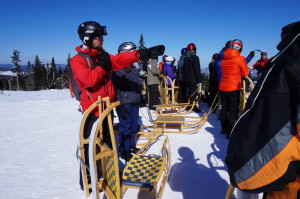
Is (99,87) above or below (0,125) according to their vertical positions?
above

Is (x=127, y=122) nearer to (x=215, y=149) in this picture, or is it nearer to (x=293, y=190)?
(x=215, y=149)

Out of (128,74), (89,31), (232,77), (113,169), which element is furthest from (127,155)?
(232,77)

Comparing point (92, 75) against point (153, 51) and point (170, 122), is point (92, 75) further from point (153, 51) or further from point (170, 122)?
point (170, 122)

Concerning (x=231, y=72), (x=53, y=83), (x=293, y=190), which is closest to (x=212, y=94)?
(x=231, y=72)

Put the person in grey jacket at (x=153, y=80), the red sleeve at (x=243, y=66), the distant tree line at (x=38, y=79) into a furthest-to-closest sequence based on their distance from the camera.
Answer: the distant tree line at (x=38, y=79) → the person in grey jacket at (x=153, y=80) → the red sleeve at (x=243, y=66)

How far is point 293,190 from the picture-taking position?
0.95 metres

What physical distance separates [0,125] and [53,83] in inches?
1953

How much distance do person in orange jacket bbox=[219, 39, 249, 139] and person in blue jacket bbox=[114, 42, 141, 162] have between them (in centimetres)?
191

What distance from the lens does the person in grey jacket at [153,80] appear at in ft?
23.5

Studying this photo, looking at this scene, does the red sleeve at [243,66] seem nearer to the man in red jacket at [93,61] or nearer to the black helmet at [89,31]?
the man in red jacket at [93,61]

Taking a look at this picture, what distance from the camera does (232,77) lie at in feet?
13.5

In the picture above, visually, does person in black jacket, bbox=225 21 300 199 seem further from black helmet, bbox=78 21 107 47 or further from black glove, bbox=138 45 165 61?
black helmet, bbox=78 21 107 47

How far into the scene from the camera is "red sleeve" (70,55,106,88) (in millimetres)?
2141

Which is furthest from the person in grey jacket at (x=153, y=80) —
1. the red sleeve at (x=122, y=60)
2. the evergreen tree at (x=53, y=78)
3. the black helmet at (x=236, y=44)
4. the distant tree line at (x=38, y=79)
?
the evergreen tree at (x=53, y=78)
